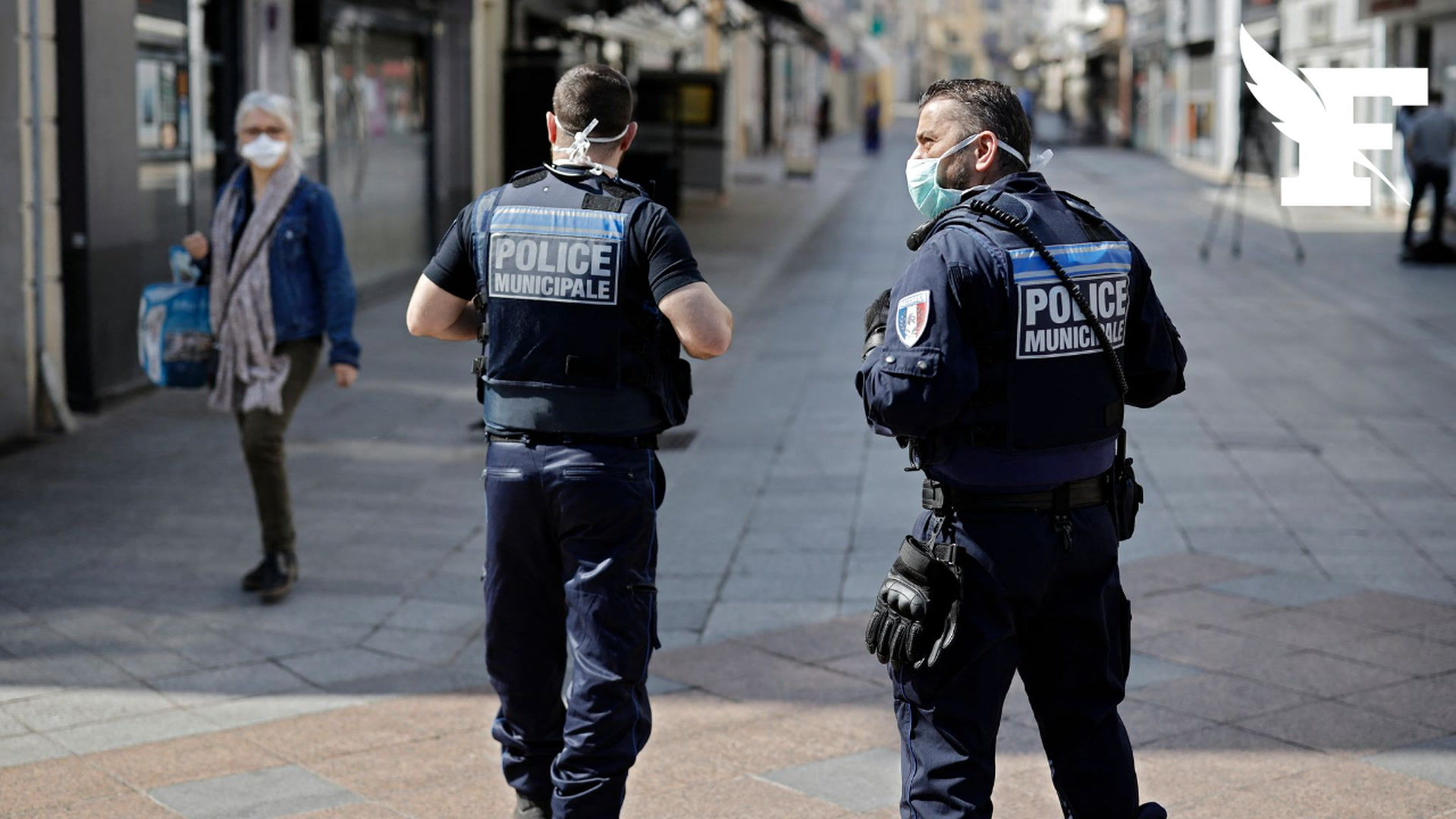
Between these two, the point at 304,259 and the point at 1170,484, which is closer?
the point at 304,259

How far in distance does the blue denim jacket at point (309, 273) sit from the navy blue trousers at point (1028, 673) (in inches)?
123

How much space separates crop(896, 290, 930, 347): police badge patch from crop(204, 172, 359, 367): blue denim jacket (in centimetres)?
313

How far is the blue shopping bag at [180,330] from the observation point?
599 centimetres

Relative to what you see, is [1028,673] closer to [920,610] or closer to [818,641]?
[920,610]

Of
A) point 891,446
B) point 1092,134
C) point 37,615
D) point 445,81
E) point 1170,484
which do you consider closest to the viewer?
point 37,615

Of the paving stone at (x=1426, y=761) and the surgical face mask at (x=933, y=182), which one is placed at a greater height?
the surgical face mask at (x=933, y=182)

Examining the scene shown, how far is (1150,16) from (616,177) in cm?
4784

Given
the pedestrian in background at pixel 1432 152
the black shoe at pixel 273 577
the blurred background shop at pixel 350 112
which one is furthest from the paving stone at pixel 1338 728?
the pedestrian in background at pixel 1432 152

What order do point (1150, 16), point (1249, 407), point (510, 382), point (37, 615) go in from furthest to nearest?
point (1150, 16), point (1249, 407), point (37, 615), point (510, 382)

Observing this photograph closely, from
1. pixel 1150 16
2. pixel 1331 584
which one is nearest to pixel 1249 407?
pixel 1331 584

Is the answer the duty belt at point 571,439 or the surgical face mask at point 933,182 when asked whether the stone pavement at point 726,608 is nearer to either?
the duty belt at point 571,439

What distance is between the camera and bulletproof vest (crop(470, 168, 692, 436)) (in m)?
3.60

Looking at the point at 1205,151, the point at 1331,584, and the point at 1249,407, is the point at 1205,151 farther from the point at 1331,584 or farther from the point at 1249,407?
the point at 1331,584

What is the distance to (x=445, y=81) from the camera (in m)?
17.1
